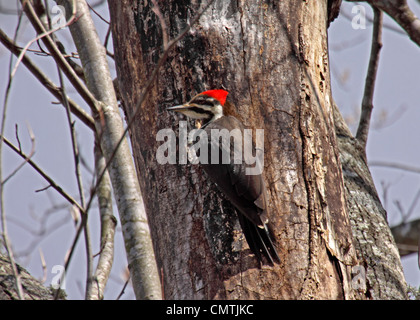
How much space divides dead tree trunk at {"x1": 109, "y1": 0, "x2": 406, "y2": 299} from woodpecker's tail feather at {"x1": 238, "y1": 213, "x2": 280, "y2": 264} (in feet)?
Answer: 0.11

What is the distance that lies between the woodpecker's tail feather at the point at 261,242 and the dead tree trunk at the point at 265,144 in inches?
1.3

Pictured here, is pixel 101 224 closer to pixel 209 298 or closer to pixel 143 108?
pixel 143 108

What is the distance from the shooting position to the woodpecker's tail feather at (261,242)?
2141 mm

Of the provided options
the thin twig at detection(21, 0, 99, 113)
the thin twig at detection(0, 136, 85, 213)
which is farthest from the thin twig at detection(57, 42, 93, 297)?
the thin twig at detection(0, 136, 85, 213)

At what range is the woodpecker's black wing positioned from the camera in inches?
86.2

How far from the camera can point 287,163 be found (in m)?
2.38

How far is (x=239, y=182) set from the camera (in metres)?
2.45

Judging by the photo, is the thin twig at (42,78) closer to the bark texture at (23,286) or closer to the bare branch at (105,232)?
the bare branch at (105,232)

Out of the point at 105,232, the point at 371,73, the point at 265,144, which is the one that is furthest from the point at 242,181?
the point at 371,73

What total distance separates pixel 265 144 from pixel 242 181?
21 cm

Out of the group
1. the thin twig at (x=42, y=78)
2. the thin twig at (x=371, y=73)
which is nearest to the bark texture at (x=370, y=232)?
the thin twig at (x=371, y=73)

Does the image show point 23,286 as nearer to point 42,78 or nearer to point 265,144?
point 42,78
